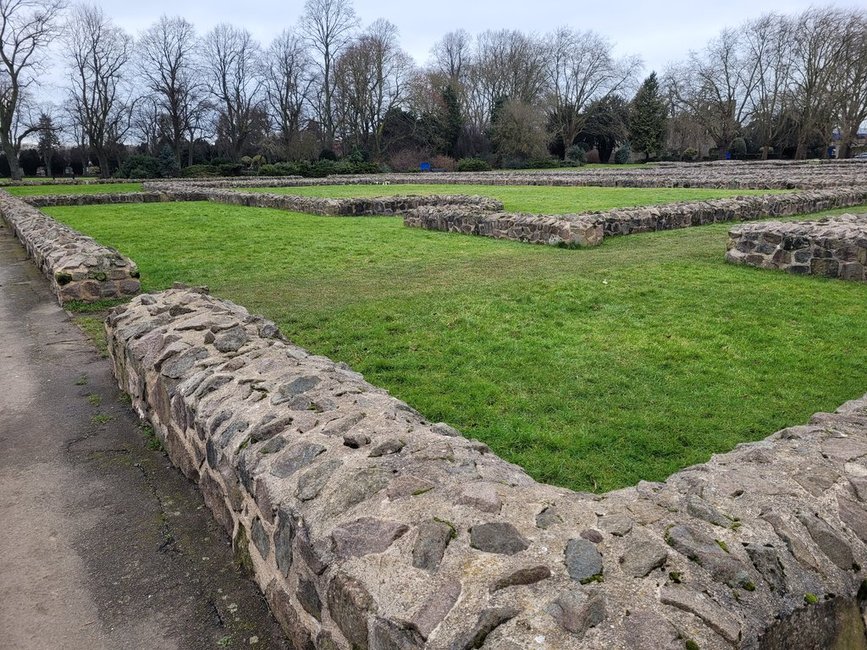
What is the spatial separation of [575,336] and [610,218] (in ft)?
24.8

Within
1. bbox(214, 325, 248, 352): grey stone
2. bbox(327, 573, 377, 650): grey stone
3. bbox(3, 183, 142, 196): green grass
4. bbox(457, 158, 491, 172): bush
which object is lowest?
bbox(327, 573, 377, 650): grey stone

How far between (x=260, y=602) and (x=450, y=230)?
1219 cm

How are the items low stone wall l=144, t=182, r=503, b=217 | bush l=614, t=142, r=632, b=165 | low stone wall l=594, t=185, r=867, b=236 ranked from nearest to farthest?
1. low stone wall l=594, t=185, r=867, b=236
2. low stone wall l=144, t=182, r=503, b=217
3. bush l=614, t=142, r=632, b=165

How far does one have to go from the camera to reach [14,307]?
324 inches

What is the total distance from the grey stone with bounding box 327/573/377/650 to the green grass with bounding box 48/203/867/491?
1.80 metres

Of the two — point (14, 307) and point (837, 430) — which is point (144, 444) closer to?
point (837, 430)

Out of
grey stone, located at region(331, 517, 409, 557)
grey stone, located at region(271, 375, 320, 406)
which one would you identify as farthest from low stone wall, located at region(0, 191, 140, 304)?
grey stone, located at region(331, 517, 409, 557)

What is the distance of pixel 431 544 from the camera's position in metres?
2.15

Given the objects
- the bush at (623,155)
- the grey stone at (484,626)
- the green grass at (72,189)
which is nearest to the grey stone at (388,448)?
the grey stone at (484,626)

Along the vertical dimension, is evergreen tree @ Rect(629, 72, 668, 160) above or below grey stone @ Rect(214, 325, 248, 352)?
above

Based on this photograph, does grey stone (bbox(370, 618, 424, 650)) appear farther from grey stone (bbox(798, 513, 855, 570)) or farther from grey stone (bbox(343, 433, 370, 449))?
grey stone (bbox(798, 513, 855, 570))

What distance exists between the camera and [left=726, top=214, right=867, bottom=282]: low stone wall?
8648 millimetres

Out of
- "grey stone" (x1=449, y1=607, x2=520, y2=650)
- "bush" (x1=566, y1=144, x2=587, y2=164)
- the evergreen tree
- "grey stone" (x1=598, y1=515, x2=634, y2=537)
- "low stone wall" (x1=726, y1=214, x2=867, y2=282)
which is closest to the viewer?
"grey stone" (x1=449, y1=607, x2=520, y2=650)

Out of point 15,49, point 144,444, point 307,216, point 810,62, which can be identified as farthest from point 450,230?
point 810,62
